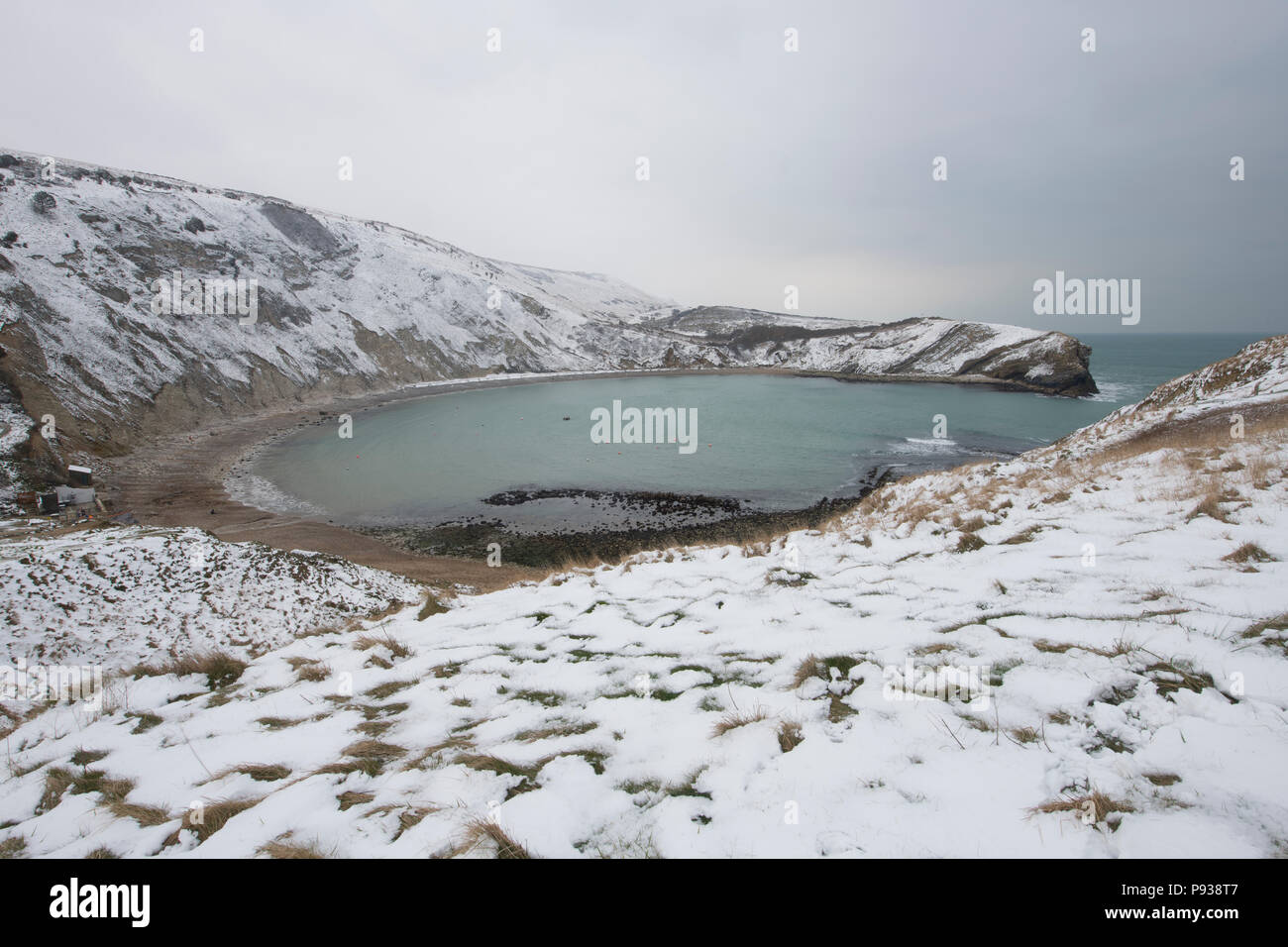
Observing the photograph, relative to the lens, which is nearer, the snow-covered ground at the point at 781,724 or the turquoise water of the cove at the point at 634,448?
the snow-covered ground at the point at 781,724

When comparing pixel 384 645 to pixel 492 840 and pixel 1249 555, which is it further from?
pixel 1249 555

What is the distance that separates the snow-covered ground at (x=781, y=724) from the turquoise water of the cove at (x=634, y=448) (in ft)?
70.7

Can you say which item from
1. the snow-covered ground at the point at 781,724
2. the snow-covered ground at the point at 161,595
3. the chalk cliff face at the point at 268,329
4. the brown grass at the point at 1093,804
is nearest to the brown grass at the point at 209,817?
the snow-covered ground at the point at 781,724

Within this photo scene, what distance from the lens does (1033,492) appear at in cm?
871

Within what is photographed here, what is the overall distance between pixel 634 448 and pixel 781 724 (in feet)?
125

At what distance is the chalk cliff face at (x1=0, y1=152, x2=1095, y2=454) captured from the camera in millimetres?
42125

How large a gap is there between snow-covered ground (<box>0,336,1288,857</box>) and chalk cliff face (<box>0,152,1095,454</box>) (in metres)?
44.4

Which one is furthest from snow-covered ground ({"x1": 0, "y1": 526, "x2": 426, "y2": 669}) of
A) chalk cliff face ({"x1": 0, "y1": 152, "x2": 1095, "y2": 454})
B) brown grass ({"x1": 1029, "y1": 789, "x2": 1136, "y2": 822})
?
chalk cliff face ({"x1": 0, "y1": 152, "x2": 1095, "y2": 454})

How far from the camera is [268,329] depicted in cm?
6406

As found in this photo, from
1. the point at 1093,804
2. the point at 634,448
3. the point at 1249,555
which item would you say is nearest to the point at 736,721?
the point at 1093,804

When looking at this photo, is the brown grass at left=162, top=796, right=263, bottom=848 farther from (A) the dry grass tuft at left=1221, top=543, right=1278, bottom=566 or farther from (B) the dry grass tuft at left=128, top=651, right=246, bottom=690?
(A) the dry grass tuft at left=1221, top=543, right=1278, bottom=566

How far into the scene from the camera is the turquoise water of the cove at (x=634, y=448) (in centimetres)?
3031

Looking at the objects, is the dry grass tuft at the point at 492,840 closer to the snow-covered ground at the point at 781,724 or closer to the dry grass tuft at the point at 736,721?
the snow-covered ground at the point at 781,724
